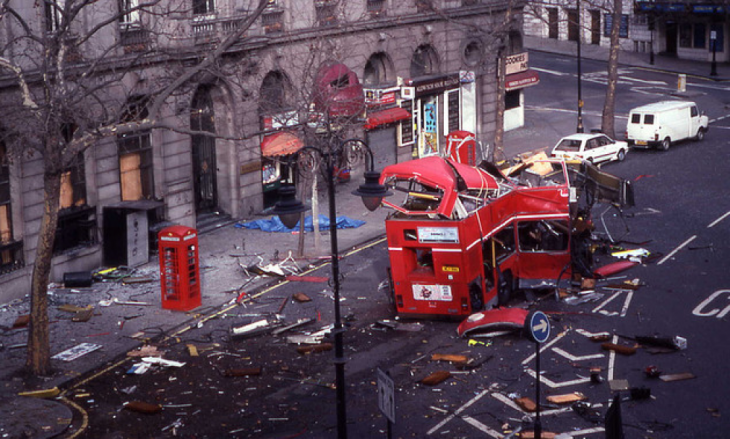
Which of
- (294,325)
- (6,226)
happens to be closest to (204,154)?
(6,226)

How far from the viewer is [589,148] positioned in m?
41.9

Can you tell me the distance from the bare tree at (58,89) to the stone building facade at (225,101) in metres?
0.14

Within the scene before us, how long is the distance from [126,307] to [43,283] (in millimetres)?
5056

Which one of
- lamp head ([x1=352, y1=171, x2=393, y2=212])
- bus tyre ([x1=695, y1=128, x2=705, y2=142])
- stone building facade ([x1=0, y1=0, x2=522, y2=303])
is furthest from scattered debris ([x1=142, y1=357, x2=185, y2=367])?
bus tyre ([x1=695, y1=128, x2=705, y2=142])

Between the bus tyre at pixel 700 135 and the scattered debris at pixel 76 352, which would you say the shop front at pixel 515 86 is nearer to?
the bus tyre at pixel 700 135

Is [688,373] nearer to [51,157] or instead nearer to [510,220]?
[510,220]

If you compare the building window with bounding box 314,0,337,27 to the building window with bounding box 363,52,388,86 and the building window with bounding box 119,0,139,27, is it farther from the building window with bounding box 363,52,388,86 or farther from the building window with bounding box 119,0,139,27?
the building window with bounding box 119,0,139,27

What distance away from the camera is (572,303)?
2527cm

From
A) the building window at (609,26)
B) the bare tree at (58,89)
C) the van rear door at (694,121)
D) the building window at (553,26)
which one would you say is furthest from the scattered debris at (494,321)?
the building window at (553,26)

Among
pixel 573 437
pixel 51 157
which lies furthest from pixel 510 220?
pixel 51 157

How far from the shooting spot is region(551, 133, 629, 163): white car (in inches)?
1631

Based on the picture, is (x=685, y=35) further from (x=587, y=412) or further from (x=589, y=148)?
(x=587, y=412)

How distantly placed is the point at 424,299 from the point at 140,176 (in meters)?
11.4

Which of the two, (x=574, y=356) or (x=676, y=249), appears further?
(x=676, y=249)
